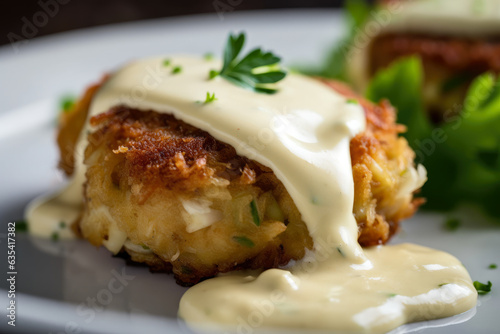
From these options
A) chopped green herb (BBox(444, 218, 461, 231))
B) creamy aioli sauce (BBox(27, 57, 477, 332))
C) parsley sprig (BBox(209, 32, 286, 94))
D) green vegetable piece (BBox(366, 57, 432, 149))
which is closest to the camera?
creamy aioli sauce (BBox(27, 57, 477, 332))

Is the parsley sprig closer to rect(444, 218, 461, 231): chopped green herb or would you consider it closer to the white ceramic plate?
the white ceramic plate

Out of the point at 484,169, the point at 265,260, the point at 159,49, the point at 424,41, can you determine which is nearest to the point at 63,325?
the point at 265,260

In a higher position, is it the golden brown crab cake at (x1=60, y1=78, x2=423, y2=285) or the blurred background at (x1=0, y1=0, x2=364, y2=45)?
the golden brown crab cake at (x1=60, y1=78, x2=423, y2=285)

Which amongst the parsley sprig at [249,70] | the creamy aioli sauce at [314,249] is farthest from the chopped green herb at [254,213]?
the parsley sprig at [249,70]

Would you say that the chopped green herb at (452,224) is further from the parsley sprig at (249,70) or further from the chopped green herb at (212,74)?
the chopped green herb at (212,74)

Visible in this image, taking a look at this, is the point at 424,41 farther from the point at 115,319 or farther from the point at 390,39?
the point at 115,319

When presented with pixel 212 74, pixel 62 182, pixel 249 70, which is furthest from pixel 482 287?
pixel 62 182

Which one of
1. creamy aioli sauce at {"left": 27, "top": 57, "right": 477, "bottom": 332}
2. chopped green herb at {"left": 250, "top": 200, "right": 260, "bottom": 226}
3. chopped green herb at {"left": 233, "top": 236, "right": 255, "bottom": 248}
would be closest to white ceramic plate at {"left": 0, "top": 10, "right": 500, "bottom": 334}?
creamy aioli sauce at {"left": 27, "top": 57, "right": 477, "bottom": 332}
